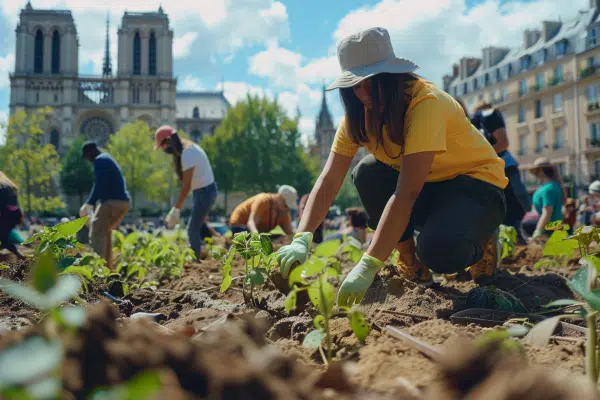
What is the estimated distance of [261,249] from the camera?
235 cm

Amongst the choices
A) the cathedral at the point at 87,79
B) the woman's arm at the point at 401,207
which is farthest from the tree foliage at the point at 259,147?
the woman's arm at the point at 401,207

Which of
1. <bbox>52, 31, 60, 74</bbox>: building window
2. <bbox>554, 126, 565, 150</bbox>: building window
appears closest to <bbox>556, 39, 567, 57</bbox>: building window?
<bbox>554, 126, 565, 150</bbox>: building window

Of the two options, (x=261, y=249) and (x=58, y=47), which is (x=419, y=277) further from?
(x=58, y=47)

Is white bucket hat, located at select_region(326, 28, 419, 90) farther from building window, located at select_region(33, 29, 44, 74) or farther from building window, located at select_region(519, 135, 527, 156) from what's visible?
building window, located at select_region(33, 29, 44, 74)

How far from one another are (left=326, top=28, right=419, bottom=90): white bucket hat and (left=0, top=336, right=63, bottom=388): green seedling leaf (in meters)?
1.80

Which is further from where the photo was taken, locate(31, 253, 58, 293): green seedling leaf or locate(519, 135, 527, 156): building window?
locate(519, 135, 527, 156): building window

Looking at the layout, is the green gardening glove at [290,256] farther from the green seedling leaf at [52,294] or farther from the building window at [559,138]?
the building window at [559,138]

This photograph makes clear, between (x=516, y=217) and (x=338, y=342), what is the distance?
2486 mm

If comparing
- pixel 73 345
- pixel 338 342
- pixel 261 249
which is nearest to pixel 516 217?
pixel 261 249

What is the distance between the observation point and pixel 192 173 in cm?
565

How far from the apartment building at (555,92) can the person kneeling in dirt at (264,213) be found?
30.6m

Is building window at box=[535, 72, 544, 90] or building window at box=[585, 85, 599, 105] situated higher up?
building window at box=[535, 72, 544, 90]

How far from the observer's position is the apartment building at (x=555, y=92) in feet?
115

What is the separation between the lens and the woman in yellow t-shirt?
2094mm
